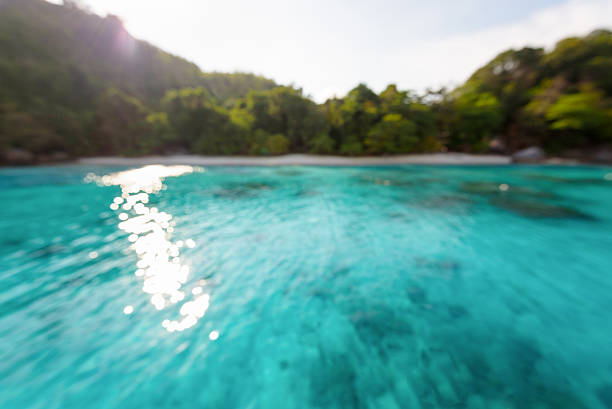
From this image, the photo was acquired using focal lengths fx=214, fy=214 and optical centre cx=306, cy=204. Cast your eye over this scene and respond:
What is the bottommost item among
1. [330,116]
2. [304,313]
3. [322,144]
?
[304,313]

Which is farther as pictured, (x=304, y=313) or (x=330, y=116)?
(x=330, y=116)

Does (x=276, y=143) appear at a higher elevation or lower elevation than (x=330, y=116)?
lower

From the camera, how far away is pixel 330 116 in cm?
2992

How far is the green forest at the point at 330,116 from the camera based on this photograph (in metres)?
26.2

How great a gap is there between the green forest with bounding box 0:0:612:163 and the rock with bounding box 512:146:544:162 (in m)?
1.89

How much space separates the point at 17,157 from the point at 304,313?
1585 inches

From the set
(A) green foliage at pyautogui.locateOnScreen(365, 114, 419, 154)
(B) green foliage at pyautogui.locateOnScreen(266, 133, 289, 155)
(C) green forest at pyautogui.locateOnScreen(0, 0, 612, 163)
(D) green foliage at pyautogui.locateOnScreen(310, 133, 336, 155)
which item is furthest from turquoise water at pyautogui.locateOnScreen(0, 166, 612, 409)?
(C) green forest at pyautogui.locateOnScreen(0, 0, 612, 163)

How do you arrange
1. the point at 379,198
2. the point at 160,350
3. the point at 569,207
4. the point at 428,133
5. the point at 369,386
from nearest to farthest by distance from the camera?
the point at 369,386
the point at 160,350
the point at 569,207
the point at 379,198
the point at 428,133

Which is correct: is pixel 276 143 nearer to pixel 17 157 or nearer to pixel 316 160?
pixel 316 160

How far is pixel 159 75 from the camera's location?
5575cm

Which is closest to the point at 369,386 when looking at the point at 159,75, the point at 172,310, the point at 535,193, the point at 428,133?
the point at 172,310

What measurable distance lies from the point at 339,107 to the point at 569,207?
24.7 m

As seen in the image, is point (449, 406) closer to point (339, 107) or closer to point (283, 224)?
point (283, 224)

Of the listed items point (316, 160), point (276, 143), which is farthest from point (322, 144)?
point (276, 143)
